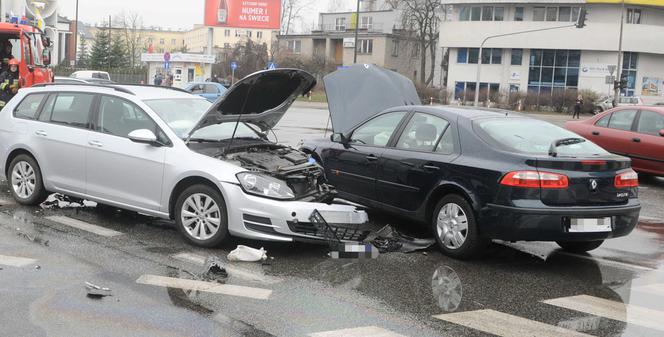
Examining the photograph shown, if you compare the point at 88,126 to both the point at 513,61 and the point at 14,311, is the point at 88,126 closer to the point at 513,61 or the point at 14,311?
the point at 14,311

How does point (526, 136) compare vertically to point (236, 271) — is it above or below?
above

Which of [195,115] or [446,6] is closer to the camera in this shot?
[195,115]

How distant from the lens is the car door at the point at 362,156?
303 inches

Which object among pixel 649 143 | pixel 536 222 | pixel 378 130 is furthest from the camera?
pixel 649 143

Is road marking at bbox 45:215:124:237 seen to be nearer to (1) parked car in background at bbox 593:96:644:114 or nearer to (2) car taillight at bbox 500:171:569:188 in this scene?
(2) car taillight at bbox 500:171:569:188

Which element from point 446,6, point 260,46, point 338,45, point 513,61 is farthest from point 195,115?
point 338,45

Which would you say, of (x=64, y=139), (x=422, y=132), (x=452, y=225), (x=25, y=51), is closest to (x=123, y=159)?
(x=64, y=139)

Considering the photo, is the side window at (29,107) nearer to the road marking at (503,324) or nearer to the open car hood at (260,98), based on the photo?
the open car hood at (260,98)

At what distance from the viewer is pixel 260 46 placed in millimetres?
76250

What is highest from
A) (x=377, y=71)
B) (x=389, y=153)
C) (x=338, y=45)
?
(x=338, y=45)

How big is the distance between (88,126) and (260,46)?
7003cm

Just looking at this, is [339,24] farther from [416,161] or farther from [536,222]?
[536,222]

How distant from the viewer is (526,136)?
6.83 m

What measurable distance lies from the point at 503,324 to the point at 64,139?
5378 millimetres
